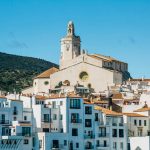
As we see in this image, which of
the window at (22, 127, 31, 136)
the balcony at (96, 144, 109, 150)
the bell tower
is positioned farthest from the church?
the window at (22, 127, 31, 136)

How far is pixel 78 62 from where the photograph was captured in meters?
140

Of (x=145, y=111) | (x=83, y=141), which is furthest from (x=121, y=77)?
(x=83, y=141)

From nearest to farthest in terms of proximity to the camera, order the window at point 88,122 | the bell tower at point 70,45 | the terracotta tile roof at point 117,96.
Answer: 1. the window at point 88,122
2. the terracotta tile roof at point 117,96
3. the bell tower at point 70,45

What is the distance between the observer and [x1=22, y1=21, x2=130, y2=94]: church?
134 metres

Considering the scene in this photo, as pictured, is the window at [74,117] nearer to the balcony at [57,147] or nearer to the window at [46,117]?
the window at [46,117]

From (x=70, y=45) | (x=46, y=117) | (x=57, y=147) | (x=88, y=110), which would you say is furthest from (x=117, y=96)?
(x=70, y=45)

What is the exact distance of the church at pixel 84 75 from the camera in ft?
440

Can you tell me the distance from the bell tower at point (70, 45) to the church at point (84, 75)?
675 cm

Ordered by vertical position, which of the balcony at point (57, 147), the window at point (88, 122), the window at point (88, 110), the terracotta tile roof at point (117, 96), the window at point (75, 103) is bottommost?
the balcony at point (57, 147)

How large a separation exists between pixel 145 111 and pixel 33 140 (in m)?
19.8

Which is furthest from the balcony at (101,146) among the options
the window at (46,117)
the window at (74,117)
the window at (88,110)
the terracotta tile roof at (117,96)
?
the terracotta tile roof at (117,96)

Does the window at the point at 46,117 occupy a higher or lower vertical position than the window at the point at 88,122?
higher

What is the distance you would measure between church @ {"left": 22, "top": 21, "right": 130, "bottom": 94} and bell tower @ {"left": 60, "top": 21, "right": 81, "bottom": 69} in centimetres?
675

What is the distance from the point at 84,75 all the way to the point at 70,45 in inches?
763
